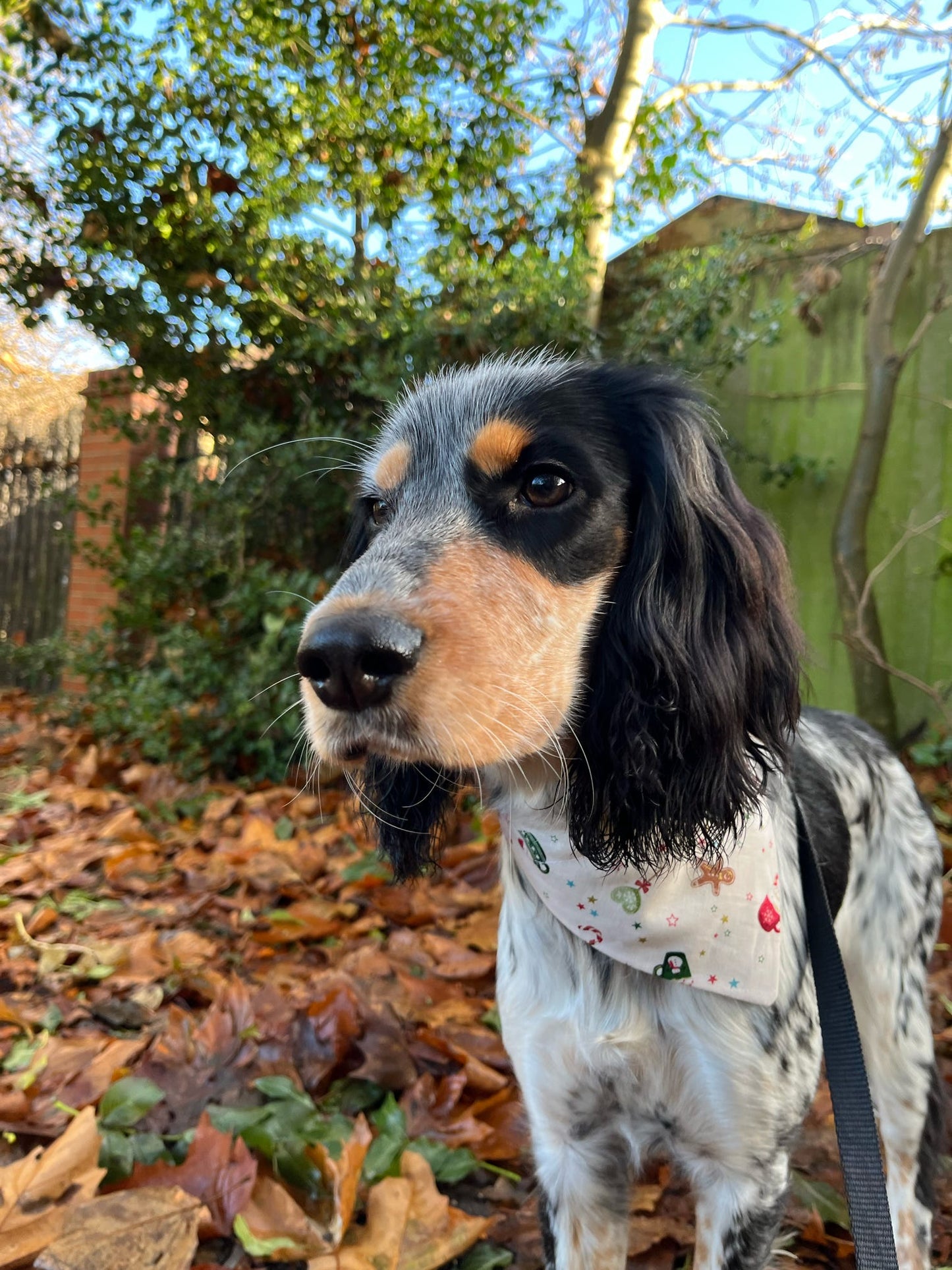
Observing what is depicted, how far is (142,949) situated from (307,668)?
7.01 ft

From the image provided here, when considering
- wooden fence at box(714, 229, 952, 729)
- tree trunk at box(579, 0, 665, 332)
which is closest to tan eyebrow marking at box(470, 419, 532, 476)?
wooden fence at box(714, 229, 952, 729)

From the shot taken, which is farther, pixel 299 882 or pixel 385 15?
pixel 385 15

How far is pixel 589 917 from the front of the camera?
1447 mm

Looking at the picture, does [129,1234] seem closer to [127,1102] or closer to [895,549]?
[127,1102]

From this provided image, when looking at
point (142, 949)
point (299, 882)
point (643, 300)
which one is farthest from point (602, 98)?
point (142, 949)

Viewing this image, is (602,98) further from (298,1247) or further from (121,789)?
(298,1247)

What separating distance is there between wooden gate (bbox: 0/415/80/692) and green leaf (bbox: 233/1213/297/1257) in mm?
7733

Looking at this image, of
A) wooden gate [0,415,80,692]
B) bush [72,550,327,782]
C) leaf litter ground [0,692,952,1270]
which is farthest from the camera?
wooden gate [0,415,80,692]

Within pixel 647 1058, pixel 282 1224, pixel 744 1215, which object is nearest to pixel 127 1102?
pixel 282 1224

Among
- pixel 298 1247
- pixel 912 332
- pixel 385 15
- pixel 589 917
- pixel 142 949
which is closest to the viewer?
pixel 589 917

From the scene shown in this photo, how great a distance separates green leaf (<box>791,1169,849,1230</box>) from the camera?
1.85 meters

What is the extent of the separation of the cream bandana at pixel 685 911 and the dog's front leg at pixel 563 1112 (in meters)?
0.11

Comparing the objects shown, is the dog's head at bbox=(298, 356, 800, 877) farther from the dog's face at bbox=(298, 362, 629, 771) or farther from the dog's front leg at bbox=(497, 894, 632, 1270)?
the dog's front leg at bbox=(497, 894, 632, 1270)

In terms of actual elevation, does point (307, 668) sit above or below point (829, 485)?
below
